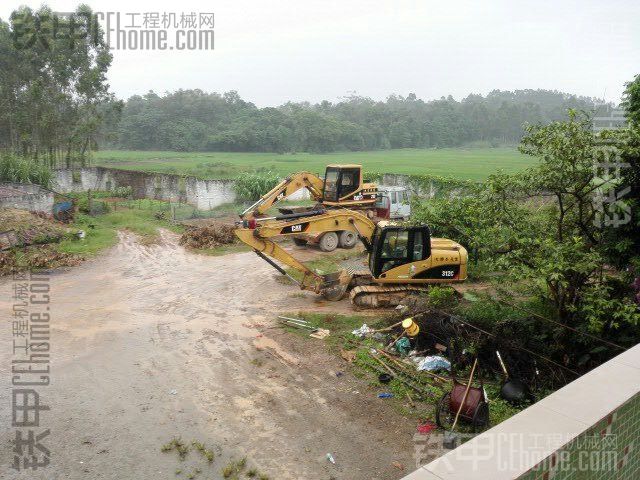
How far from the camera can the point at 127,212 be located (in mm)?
26250

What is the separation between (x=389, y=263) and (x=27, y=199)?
668 inches

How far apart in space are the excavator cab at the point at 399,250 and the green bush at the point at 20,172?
20215 millimetres

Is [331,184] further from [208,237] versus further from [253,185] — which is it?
[253,185]

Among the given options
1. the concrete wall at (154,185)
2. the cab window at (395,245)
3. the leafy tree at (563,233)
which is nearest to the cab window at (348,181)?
the cab window at (395,245)

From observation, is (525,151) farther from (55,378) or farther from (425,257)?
(55,378)

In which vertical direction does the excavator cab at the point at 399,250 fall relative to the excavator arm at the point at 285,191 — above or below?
below

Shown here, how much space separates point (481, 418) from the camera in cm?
756

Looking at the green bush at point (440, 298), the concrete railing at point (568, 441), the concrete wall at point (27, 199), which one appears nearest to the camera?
the concrete railing at point (568, 441)

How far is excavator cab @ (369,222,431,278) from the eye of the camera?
12.5 meters

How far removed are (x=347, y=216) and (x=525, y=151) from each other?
19.9ft

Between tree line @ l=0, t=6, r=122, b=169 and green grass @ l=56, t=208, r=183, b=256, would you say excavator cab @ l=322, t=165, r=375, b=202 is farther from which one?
tree line @ l=0, t=6, r=122, b=169

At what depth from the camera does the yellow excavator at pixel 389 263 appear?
12.6m

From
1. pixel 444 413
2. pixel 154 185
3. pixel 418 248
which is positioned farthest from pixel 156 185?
pixel 444 413

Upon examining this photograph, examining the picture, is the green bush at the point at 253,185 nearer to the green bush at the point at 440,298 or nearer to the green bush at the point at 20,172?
the green bush at the point at 20,172
